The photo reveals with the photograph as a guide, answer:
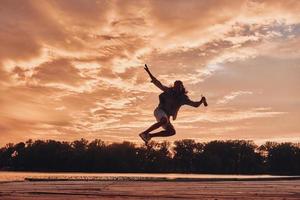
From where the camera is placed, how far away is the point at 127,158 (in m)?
156

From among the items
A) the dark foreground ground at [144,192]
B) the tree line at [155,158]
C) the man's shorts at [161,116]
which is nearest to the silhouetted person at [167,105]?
the man's shorts at [161,116]

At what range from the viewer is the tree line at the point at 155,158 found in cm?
15438

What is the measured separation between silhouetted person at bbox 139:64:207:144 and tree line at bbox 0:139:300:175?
5401 inches

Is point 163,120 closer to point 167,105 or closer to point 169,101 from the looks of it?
point 167,105

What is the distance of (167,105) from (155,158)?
15045 centimetres

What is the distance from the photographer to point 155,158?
164 meters

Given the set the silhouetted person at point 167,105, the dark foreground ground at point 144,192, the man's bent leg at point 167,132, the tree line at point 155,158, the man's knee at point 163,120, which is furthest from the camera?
the tree line at point 155,158

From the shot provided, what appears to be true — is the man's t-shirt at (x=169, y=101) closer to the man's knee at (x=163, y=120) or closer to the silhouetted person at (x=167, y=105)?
the silhouetted person at (x=167, y=105)

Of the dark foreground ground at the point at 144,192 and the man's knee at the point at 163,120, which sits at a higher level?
the man's knee at the point at 163,120

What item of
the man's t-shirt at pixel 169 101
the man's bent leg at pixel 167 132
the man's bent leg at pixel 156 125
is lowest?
the man's bent leg at pixel 167 132

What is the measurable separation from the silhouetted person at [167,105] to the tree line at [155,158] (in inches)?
5401

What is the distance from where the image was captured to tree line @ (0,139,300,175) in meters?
154

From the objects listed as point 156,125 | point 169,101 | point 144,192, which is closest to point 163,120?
point 156,125

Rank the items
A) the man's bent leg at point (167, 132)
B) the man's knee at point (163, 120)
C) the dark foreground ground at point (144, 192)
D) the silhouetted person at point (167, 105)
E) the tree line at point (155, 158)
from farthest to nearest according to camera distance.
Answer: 1. the tree line at point (155, 158)
2. the man's bent leg at point (167, 132)
3. the silhouetted person at point (167, 105)
4. the man's knee at point (163, 120)
5. the dark foreground ground at point (144, 192)
